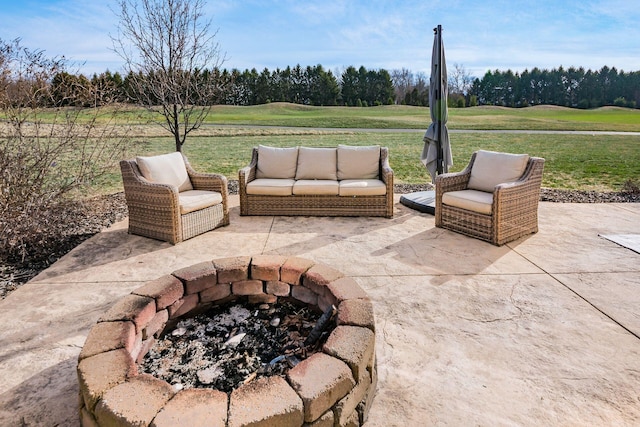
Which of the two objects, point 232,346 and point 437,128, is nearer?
point 232,346

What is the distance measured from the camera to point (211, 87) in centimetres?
732

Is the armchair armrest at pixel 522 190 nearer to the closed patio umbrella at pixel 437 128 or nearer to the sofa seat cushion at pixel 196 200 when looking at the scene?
the closed patio umbrella at pixel 437 128

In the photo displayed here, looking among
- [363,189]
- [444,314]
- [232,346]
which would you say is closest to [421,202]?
[363,189]

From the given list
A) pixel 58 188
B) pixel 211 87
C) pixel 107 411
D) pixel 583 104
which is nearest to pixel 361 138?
pixel 211 87

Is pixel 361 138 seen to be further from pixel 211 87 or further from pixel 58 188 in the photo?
pixel 58 188

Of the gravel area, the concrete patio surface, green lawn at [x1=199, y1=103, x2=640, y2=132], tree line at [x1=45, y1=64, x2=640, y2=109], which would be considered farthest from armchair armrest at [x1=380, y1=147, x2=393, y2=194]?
tree line at [x1=45, y1=64, x2=640, y2=109]

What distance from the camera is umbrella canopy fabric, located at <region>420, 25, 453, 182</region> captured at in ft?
15.7

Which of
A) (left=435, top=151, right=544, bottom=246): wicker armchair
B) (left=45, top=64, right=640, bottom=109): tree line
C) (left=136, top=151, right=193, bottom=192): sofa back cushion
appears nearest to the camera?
(left=435, top=151, right=544, bottom=246): wicker armchair

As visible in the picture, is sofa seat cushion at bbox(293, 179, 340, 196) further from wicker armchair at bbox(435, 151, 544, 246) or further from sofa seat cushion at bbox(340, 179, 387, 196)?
wicker armchair at bbox(435, 151, 544, 246)

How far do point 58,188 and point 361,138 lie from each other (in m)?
12.2

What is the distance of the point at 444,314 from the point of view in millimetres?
2459

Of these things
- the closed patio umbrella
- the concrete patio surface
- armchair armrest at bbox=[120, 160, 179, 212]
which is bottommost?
the concrete patio surface

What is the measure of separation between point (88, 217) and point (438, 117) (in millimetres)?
4543

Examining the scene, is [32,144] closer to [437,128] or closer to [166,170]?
[166,170]
